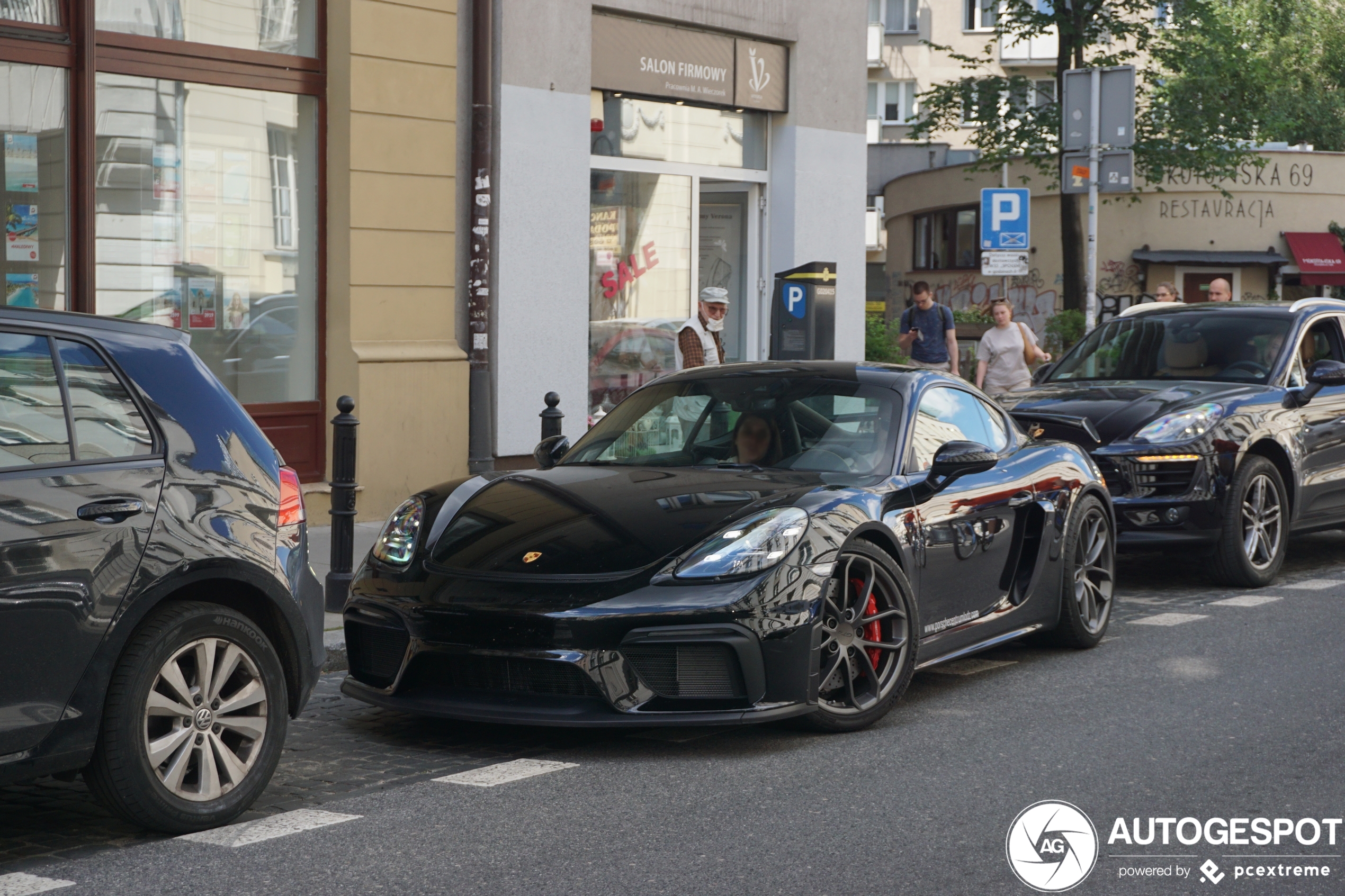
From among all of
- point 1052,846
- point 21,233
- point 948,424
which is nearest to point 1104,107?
point 948,424

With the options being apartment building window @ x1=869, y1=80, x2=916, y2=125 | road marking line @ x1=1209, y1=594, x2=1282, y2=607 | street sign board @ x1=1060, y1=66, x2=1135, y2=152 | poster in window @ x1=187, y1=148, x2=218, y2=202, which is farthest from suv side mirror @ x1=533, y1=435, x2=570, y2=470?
apartment building window @ x1=869, y1=80, x2=916, y2=125

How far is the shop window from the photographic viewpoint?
14.3 meters

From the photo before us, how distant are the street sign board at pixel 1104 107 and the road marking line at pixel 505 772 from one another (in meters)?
10.4

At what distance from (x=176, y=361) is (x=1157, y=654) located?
4.79 meters

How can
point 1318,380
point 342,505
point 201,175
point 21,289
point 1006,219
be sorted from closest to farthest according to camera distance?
1. point 342,505
2. point 1318,380
3. point 21,289
4. point 201,175
5. point 1006,219

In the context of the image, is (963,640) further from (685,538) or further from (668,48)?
(668,48)

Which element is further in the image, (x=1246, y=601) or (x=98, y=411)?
(x=1246, y=601)

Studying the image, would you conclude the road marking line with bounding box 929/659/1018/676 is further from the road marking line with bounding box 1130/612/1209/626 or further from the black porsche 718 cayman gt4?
the road marking line with bounding box 1130/612/1209/626

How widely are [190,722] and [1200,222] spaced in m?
39.9

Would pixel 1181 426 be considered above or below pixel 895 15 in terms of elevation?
below

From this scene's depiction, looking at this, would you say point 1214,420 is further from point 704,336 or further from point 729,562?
point 729,562

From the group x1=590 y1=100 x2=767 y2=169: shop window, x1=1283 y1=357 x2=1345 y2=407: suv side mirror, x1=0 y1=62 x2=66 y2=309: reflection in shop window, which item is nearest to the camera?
x1=1283 y1=357 x2=1345 y2=407: suv side mirror

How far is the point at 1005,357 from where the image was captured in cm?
1484

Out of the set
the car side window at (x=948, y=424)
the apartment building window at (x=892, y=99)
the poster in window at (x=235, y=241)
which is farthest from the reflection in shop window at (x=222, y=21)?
the apartment building window at (x=892, y=99)
